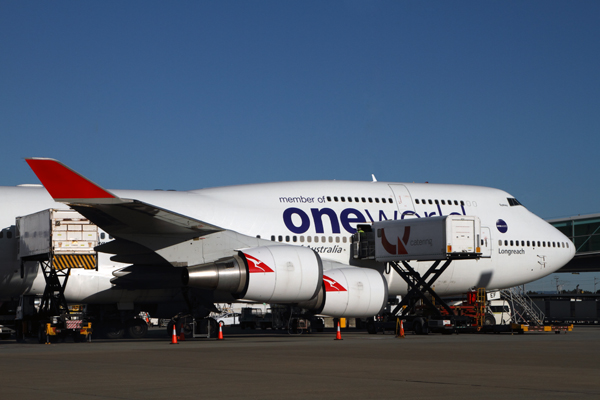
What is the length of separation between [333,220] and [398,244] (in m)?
2.23

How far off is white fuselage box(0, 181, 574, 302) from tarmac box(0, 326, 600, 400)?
711 cm

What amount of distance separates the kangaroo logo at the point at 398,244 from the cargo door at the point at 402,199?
62.6 inches

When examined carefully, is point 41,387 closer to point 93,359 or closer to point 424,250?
point 93,359

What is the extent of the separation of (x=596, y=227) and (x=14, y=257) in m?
31.4

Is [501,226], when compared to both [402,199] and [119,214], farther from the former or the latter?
[119,214]

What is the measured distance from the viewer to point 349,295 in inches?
813

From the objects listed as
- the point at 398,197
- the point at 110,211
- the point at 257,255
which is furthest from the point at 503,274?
the point at 110,211

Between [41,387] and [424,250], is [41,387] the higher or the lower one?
the lower one

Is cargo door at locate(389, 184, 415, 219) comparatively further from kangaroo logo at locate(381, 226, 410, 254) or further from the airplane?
kangaroo logo at locate(381, 226, 410, 254)

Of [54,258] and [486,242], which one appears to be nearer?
[54,258]

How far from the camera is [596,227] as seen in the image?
41.2m

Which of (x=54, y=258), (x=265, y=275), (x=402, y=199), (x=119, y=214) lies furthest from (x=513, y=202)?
(x=54, y=258)

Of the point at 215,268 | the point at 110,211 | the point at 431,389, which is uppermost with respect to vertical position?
the point at 110,211

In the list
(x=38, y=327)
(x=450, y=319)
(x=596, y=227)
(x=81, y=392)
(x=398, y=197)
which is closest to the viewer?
(x=81, y=392)
